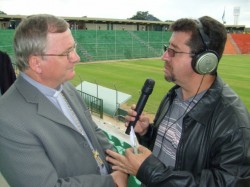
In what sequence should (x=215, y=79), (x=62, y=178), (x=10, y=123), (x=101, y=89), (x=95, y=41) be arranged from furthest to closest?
(x=95, y=41), (x=101, y=89), (x=215, y=79), (x=62, y=178), (x=10, y=123)

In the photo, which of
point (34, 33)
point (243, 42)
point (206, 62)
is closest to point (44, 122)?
point (34, 33)

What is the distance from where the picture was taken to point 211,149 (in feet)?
5.64

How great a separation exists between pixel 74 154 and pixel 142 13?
213 feet

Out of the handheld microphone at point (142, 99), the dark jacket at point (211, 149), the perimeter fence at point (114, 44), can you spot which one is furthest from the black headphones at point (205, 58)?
the perimeter fence at point (114, 44)

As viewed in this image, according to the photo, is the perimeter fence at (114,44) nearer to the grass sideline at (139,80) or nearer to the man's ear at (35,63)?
the grass sideline at (139,80)

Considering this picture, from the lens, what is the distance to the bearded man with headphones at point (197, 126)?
1.61 m

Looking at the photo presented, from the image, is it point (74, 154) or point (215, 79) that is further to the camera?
point (215, 79)

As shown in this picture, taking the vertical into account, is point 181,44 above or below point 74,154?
above

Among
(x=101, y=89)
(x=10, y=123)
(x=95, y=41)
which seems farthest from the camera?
(x=95, y=41)

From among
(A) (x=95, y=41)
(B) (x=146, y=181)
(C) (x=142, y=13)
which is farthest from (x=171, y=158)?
(C) (x=142, y=13)

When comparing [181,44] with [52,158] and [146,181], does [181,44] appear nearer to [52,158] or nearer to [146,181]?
[146,181]

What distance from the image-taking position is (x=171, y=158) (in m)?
2.04

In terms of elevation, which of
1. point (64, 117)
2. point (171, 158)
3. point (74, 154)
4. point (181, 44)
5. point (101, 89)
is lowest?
point (101, 89)

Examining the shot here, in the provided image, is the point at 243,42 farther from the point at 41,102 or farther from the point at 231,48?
the point at 41,102
